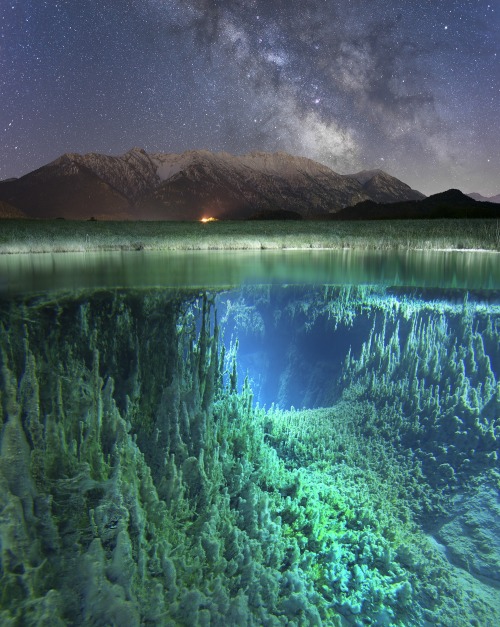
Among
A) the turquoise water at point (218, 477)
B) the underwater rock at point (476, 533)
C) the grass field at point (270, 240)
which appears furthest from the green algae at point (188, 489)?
the grass field at point (270, 240)

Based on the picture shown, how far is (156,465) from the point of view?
3.94 meters

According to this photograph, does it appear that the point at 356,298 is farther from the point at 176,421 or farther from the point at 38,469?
the point at 38,469

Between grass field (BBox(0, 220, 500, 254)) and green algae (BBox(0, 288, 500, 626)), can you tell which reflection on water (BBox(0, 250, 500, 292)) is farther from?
grass field (BBox(0, 220, 500, 254))

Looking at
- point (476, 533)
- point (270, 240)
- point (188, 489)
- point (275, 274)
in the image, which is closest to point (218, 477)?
point (188, 489)

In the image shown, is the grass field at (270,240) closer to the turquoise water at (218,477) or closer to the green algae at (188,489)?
the turquoise water at (218,477)

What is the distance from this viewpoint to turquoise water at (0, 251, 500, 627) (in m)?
2.92

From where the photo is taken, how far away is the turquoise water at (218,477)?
2920mm

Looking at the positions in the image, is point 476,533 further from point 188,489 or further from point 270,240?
point 270,240

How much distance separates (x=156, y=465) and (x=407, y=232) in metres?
27.7

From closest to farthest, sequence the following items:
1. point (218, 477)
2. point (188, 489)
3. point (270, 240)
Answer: point (188, 489)
point (218, 477)
point (270, 240)

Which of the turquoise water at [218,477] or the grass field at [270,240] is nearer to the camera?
the turquoise water at [218,477]

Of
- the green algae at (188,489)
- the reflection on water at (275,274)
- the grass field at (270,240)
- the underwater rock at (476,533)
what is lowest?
the underwater rock at (476,533)

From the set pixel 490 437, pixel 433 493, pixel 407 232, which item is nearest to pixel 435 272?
pixel 490 437

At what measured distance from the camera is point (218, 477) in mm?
4148
